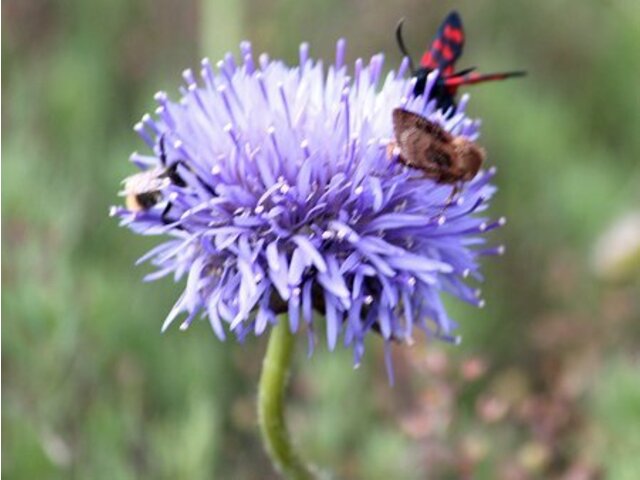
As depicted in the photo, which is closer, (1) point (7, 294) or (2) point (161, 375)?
(1) point (7, 294)

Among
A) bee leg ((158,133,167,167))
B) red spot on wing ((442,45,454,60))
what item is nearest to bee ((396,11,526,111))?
red spot on wing ((442,45,454,60))

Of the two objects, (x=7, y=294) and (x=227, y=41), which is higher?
(x=227, y=41)

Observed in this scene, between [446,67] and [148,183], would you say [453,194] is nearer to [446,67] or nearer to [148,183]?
[446,67]

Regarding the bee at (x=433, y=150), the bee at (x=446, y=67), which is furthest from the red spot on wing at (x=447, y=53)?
the bee at (x=433, y=150)

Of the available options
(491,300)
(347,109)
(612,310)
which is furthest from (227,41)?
(347,109)

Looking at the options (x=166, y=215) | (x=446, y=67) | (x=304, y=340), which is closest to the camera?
(x=166, y=215)

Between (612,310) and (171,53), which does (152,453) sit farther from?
(171,53)

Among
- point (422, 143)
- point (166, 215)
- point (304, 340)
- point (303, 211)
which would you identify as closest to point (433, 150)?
point (422, 143)
